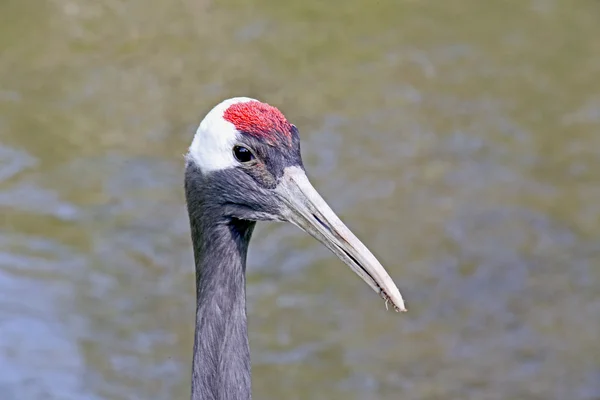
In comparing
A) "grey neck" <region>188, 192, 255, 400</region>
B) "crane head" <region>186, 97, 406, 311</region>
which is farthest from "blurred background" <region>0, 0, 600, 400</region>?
"crane head" <region>186, 97, 406, 311</region>

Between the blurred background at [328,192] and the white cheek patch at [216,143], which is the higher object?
the blurred background at [328,192]

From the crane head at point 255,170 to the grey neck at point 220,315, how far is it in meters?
0.10

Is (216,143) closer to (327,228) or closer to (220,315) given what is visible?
(327,228)

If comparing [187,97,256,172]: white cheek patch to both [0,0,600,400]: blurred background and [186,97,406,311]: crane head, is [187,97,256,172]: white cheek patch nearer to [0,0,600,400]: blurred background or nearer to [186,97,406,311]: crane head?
[186,97,406,311]: crane head

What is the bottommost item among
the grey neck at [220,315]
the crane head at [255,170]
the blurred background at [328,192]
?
the grey neck at [220,315]

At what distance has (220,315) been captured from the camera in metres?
3.86

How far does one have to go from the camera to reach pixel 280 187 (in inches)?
147

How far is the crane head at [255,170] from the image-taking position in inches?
145

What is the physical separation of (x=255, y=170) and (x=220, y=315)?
55 cm

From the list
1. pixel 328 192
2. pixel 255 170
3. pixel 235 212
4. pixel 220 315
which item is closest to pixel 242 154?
pixel 255 170

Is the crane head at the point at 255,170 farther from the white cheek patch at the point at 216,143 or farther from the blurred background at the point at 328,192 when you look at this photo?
the blurred background at the point at 328,192

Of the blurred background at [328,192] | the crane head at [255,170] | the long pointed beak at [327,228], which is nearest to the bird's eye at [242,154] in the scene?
the crane head at [255,170]

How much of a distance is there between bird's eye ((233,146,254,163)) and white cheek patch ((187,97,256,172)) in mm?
14

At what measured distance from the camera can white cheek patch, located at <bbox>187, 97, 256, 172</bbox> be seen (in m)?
3.71
